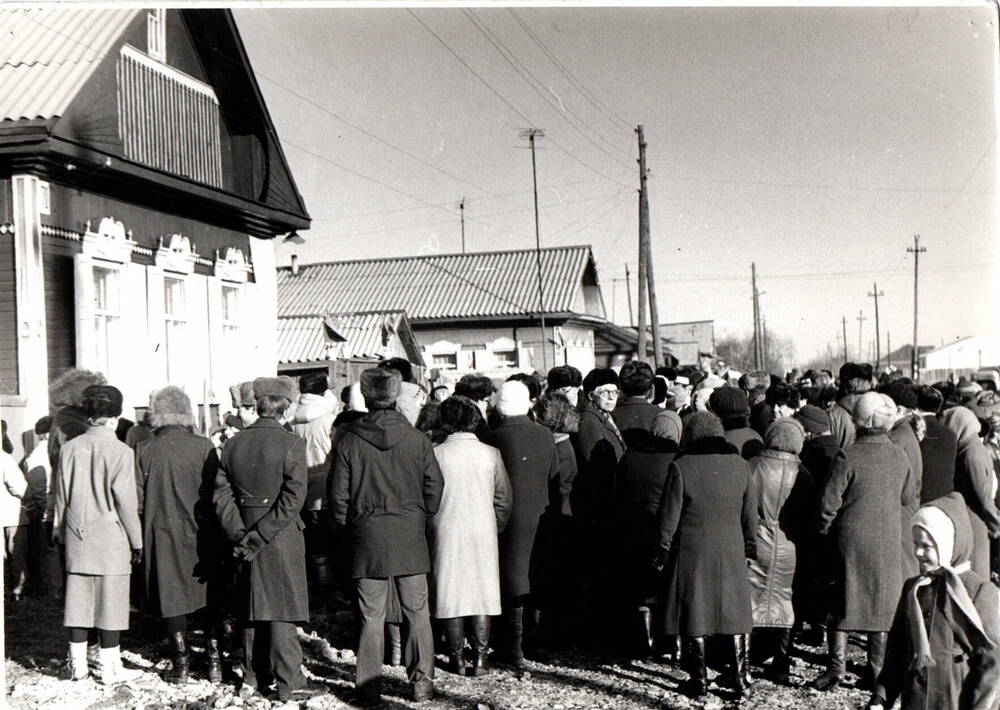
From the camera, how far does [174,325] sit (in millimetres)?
13547

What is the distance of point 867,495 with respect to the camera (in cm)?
620

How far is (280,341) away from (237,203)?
1332 centimetres

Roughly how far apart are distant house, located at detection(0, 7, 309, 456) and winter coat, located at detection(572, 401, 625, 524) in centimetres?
584

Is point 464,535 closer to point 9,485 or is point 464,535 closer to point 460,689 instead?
point 460,689

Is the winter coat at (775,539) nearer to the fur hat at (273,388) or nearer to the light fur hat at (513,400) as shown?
the light fur hat at (513,400)

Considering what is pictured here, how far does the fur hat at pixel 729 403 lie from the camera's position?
7.35m

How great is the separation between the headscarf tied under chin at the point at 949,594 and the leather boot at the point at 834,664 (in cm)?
241

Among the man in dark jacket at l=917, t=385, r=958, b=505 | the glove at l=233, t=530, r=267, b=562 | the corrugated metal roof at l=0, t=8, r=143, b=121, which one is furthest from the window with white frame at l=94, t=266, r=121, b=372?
the man in dark jacket at l=917, t=385, r=958, b=505

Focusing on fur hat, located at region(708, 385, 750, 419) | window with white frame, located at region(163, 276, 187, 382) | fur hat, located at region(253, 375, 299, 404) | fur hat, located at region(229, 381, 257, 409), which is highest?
window with white frame, located at region(163, 276, 187, 382)

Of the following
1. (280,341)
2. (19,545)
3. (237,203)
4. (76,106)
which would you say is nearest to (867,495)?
(19,545)

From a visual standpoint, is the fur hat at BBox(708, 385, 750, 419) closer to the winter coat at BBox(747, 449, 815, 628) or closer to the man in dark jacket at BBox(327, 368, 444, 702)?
the winter coat at BBox(747, 449, 815, 628)

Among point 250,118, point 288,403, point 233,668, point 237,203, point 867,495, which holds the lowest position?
point 233,668

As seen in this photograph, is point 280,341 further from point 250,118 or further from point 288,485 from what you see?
point 288,485

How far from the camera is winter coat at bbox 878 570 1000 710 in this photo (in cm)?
390
